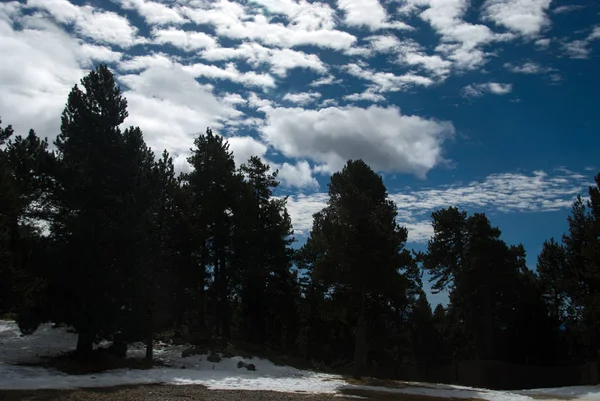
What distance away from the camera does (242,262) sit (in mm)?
32250

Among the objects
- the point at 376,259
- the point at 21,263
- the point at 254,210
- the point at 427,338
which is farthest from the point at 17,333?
the point at 427,338

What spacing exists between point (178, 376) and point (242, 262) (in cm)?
1261

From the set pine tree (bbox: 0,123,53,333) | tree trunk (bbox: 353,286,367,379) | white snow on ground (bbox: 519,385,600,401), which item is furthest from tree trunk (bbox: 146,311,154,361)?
white snow on ground (bbox: 519,385,600,401)

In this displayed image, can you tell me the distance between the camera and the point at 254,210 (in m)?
34.0

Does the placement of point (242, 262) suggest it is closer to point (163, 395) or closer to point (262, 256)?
point (262, 256)

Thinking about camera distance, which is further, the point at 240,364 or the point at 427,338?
the point at 427,338

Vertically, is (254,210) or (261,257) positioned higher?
(254,210)

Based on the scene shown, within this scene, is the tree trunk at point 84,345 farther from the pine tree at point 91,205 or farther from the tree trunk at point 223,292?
the tree trunk at point 223,292

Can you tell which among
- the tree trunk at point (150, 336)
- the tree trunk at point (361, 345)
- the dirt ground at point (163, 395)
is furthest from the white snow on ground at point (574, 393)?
the tree trunk at point (150, 336)

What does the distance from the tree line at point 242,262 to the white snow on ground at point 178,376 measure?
1.95 meters

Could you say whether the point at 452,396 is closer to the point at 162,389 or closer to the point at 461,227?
the point at 162,389

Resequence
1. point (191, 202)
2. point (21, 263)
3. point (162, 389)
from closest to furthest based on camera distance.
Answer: point (162, 389) → point (21, 263) → point (191, 202)

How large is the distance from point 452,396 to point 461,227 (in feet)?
61.0

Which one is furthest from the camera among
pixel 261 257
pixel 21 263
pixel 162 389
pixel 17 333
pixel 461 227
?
pixel 461 227
